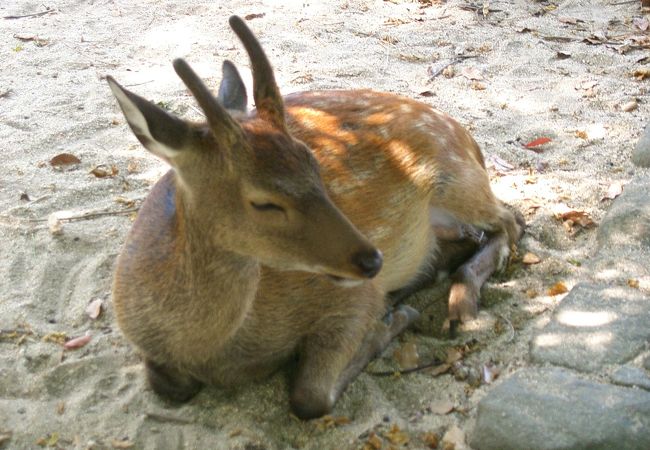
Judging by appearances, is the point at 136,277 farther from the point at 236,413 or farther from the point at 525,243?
the point at 525,243

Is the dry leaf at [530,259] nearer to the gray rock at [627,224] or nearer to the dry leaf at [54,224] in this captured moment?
the gray rock at [627,224]

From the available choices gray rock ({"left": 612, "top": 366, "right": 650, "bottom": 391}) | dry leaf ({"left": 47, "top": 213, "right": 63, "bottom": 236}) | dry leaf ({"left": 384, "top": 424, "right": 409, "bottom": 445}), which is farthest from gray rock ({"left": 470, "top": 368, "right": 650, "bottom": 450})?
dry leaf ({"left": 47, "top": 213, "right": 63, "bottom": 236})

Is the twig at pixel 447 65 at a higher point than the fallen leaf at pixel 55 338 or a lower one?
higher

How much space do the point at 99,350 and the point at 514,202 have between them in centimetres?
256

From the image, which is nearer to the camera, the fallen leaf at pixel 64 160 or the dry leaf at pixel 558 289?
the dry leaf at pixel 558 289

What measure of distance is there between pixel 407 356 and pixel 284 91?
321 centimetres

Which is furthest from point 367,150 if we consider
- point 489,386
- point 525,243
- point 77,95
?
point 77,95

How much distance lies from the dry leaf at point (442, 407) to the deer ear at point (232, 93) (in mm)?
1474

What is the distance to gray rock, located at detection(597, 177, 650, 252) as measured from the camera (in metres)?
4.43

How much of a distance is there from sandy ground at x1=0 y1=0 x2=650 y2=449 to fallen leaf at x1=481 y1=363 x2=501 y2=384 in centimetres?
4

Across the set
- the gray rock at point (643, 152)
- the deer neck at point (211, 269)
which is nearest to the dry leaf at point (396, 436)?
the deer neck at point (211, 269)

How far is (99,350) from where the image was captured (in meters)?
4.16

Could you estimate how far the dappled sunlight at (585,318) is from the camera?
12.2 ft

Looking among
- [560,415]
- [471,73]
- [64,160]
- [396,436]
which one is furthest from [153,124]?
[471,73]
